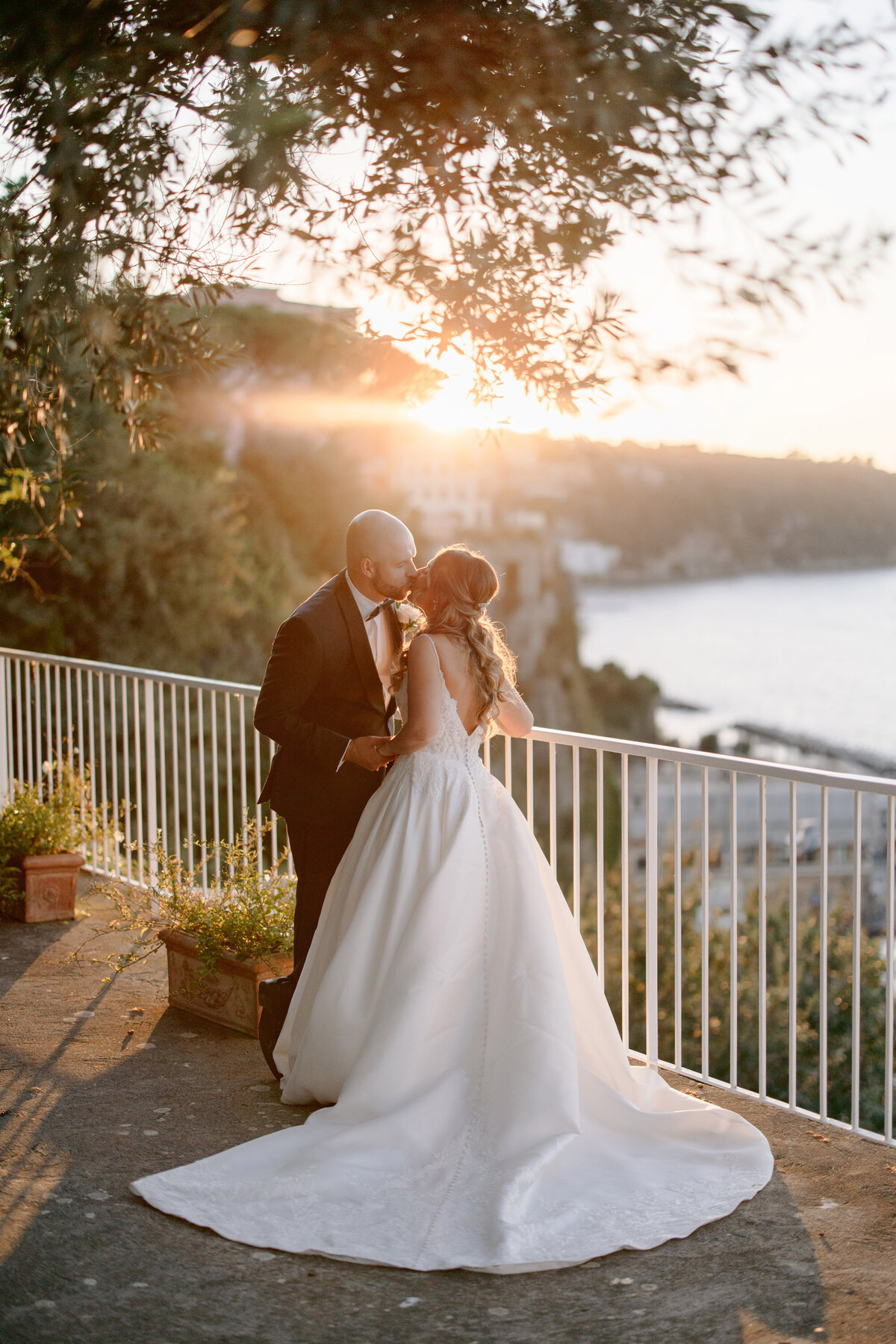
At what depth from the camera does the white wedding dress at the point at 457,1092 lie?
102 inches

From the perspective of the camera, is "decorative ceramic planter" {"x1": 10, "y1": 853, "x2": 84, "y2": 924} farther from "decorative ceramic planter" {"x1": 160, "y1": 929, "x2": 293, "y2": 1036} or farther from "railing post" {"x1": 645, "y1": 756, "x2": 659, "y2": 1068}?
"railing post" {"x1": 645, "y1": 756, "x2": 659, "y2": 1068}

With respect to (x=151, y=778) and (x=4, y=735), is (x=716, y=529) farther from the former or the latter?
(x=151, y=778)

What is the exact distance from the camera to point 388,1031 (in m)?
3.02

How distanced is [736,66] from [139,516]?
744 inches

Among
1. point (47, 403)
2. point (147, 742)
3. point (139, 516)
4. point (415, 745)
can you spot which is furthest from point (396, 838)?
point (139, 516)

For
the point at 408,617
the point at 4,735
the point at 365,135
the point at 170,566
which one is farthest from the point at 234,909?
the point at 170,566

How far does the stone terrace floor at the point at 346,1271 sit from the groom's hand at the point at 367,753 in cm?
100

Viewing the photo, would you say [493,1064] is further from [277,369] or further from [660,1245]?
[277,369]

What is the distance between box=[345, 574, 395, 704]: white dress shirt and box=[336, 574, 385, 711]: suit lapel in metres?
0.02

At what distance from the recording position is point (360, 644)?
3613 mm

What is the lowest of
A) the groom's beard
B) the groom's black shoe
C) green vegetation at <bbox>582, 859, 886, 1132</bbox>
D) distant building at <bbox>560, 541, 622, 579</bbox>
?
green vegetation at <bbox>582, 859, 886, 1132</bbox>

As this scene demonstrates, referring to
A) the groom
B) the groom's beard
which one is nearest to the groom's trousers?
the groom

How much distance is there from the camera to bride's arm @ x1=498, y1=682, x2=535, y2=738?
3404mm

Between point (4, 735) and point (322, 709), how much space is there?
12.1 ft
